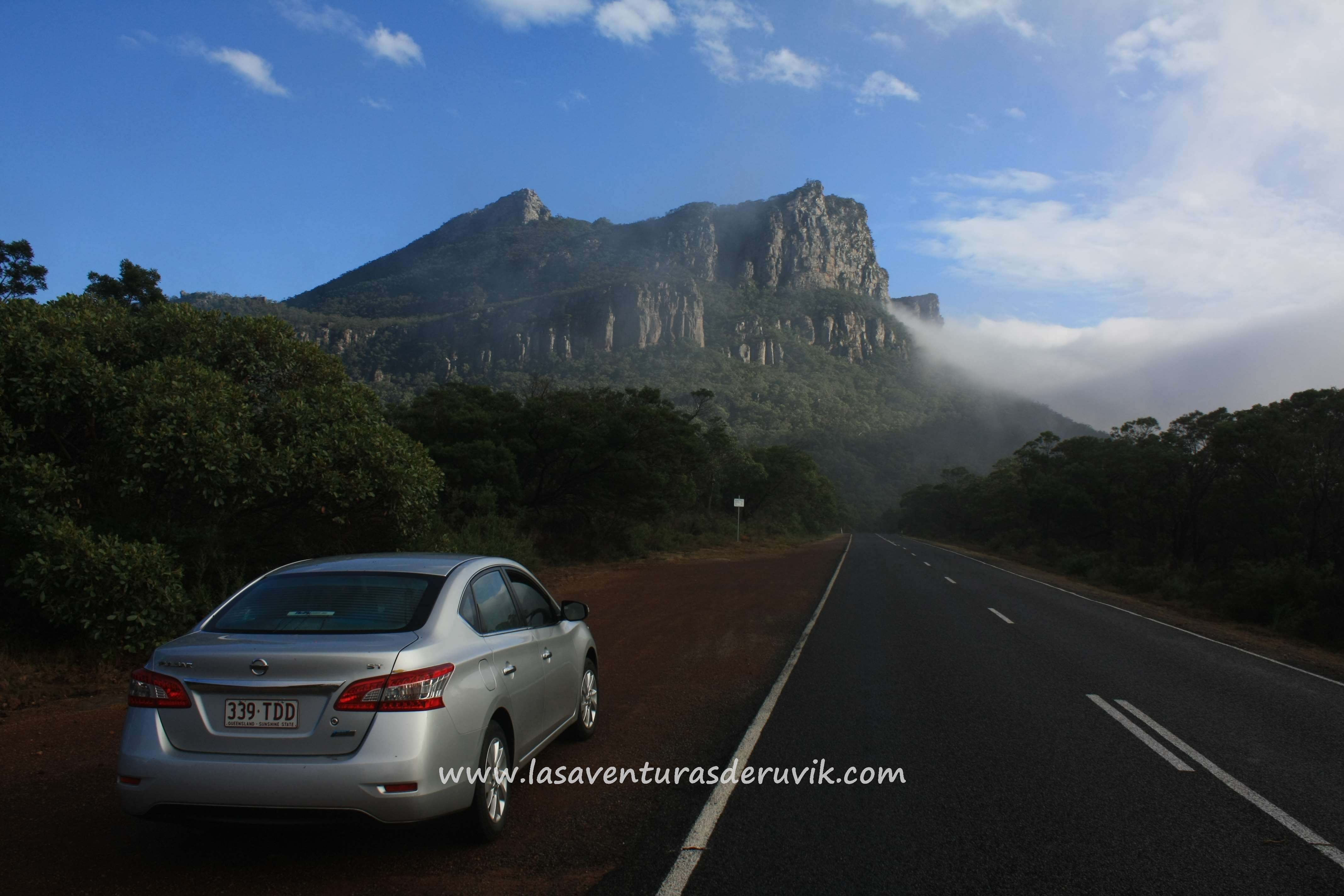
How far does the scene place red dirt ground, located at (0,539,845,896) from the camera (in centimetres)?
372

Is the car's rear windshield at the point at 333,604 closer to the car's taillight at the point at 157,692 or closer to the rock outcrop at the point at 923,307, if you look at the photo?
the car's taillight at the point at 157,692

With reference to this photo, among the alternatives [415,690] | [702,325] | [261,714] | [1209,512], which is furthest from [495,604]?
[702,325]

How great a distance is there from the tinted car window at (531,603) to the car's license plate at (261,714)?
171 cm

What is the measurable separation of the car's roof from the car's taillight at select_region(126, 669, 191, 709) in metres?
0.99

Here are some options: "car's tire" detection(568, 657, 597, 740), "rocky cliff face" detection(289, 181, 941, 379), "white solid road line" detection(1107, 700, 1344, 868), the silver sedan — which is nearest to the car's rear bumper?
the silver sedan

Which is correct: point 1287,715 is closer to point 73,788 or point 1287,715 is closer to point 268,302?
point 73,788

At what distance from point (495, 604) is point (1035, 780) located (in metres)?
3.62

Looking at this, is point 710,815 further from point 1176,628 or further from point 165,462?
point 1176,628

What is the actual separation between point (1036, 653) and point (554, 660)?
7276 mm

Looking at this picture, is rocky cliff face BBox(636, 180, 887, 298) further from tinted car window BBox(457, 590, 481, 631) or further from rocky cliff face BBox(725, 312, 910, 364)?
tinted car window BBox(457, 590, 481, 631)

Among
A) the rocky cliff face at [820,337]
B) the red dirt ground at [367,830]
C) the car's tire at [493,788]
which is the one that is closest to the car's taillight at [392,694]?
the car's tire at [493,788]
